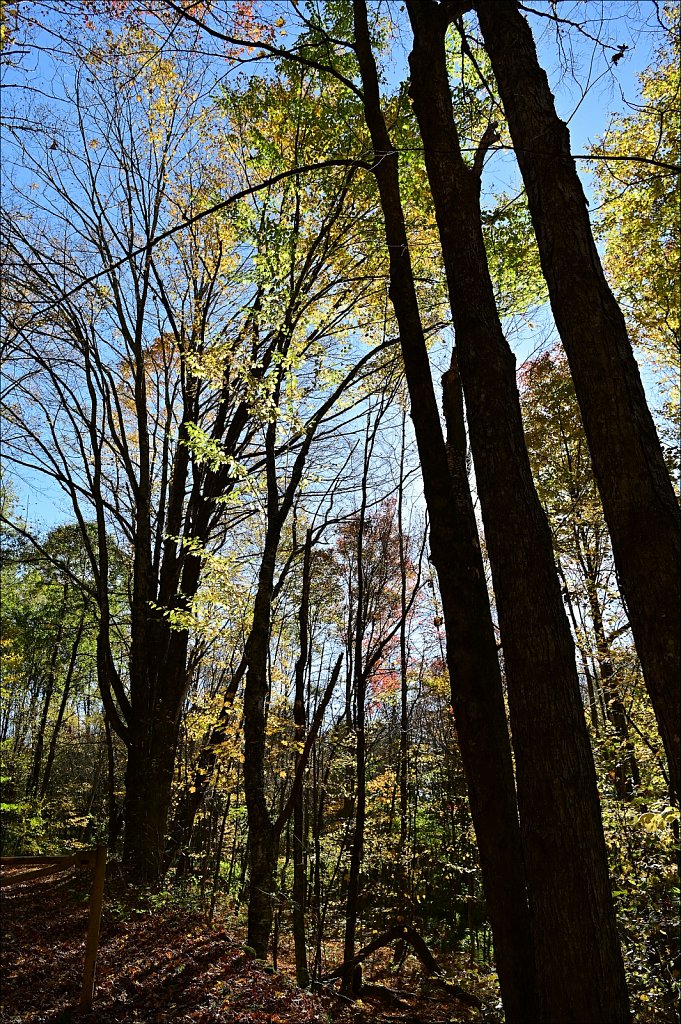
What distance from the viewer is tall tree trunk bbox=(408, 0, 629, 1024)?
84.3 inches

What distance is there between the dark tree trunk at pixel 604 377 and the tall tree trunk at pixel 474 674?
3.45ft

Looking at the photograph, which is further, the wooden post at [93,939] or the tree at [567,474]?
the tree at [567,474]

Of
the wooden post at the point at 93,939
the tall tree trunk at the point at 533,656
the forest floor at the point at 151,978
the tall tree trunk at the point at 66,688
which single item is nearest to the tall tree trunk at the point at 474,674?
the tall tree trunk at the point at 533,656

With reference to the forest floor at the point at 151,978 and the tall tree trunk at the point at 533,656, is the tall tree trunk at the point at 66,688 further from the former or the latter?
the tall tree trunk at the point at 533,656

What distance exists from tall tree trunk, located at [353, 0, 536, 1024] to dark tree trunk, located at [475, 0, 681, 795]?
105 cm

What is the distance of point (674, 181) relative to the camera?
7438 millimetres

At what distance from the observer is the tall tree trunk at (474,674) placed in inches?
100

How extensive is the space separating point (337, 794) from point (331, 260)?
34.8ft

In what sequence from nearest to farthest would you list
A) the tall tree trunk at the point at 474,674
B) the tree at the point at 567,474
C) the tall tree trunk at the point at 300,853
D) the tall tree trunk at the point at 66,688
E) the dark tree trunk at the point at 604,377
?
1. the dark tree trunk at the point at 604,377
2. the tall tree trunk at the point at 474,674
3. the tall tree trunk at the point at 300,853
4. the tree at the point at 567,474
5. the tall tree trunk at the point at 66,688

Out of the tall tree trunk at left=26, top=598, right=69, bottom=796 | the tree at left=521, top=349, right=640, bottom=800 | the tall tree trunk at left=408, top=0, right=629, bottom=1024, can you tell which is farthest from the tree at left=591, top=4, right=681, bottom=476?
the tall tree trunk at left=26, top=598, right=69, bottom=796

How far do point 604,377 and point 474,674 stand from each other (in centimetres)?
154

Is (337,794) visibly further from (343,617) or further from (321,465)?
(321,465)

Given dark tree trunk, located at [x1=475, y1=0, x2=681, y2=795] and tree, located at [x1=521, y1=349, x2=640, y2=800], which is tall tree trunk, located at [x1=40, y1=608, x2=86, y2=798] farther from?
dark tree trunk, located at [x1=475, y1=0, x2=681, y2=795]

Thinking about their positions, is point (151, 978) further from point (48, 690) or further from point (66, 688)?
point (48, 690)
